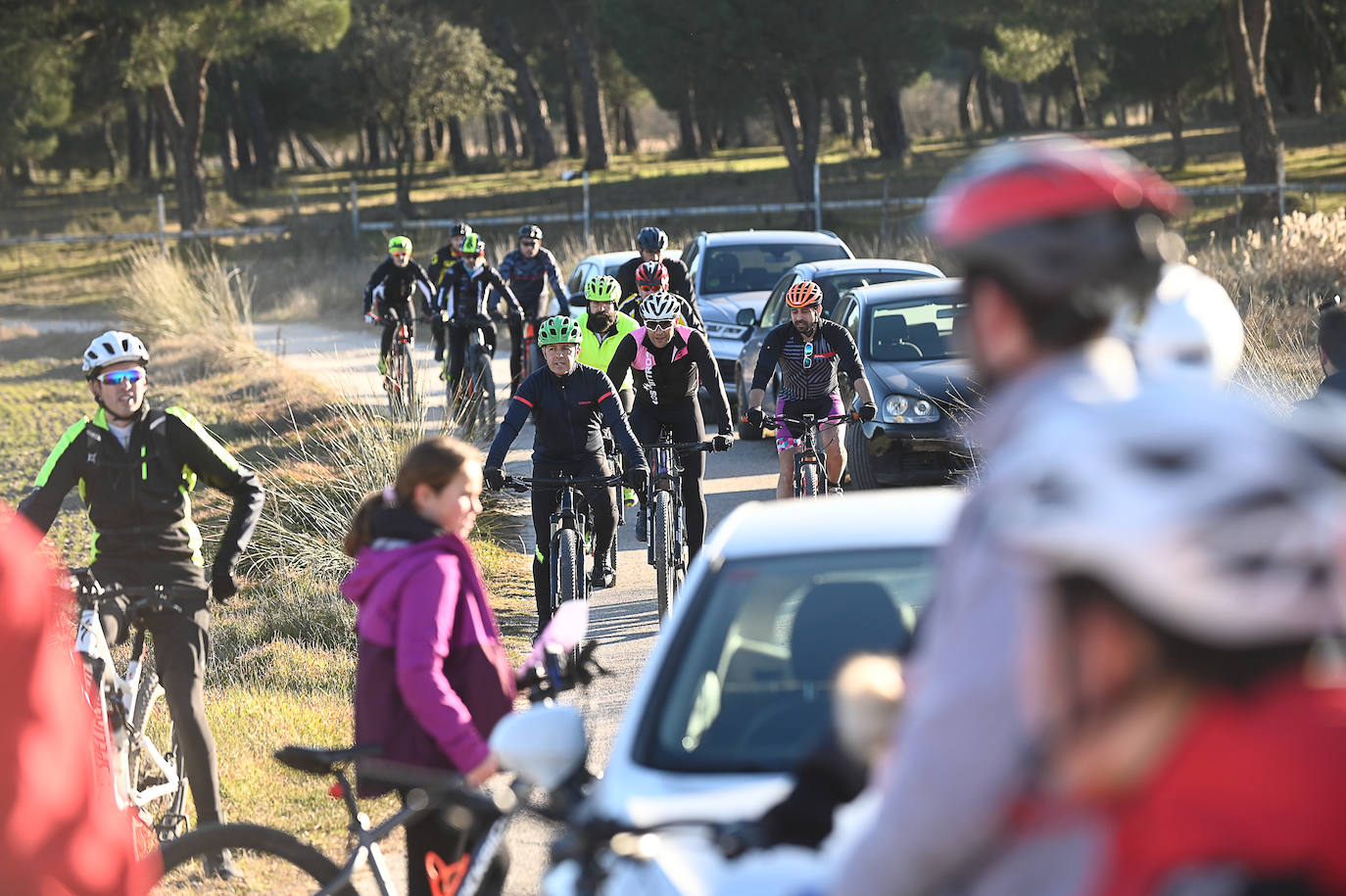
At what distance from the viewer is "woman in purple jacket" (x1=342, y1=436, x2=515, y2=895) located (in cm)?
405

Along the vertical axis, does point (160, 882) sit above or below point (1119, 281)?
below

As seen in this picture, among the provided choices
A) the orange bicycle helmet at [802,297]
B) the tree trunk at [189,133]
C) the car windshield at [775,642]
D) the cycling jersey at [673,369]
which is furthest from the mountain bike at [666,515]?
the tree trunk at [189,133]

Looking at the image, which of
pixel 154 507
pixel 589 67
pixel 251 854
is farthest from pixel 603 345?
pixel 589 67

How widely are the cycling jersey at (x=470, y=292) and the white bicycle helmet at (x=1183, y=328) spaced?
13.5m

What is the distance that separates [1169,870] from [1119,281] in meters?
0.63

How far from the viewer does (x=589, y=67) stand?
52.2 m

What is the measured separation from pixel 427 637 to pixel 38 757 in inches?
62.5

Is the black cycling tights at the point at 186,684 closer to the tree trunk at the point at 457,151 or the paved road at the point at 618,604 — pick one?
the paved road at the point at 618,604

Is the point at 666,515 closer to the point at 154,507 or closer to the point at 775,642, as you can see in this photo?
the point at 154,507

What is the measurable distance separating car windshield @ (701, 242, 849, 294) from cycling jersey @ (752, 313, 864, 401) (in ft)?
23.3

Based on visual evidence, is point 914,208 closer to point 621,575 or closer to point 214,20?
point 214,20

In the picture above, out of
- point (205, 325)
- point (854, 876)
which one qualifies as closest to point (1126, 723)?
point (854, 876)

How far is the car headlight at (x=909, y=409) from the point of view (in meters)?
12.0

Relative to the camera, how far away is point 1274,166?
29.1 m
